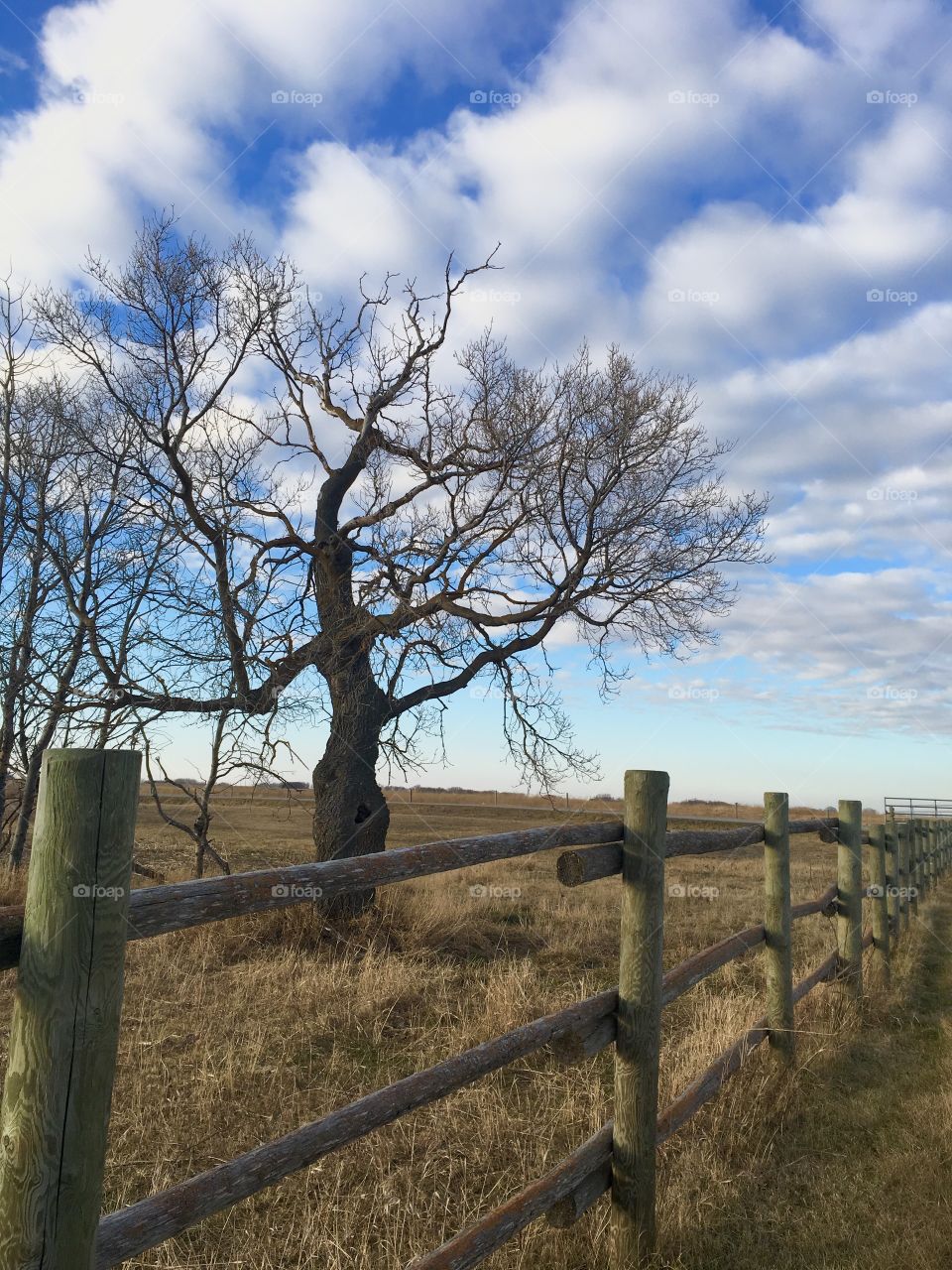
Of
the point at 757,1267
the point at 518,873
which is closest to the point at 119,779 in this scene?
the point at 757,1267

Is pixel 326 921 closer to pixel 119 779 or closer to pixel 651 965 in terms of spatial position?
pixel 651 965

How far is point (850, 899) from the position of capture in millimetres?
7547

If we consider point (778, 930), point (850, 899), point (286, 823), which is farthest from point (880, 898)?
Answer: point (286, 823)

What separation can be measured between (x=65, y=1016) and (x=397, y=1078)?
4.29m

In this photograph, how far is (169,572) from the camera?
11297 millimetres

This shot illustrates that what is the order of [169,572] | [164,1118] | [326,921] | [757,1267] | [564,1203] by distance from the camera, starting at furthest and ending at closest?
[169,572], [326,921], [164,1118], [757,1267], [564,1203]

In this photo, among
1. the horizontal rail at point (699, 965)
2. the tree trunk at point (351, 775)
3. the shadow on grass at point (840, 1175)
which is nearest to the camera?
the shadow on grass at point (840, 1175)

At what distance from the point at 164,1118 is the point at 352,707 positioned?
663 centimetres

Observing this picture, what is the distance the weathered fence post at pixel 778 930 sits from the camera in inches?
227
